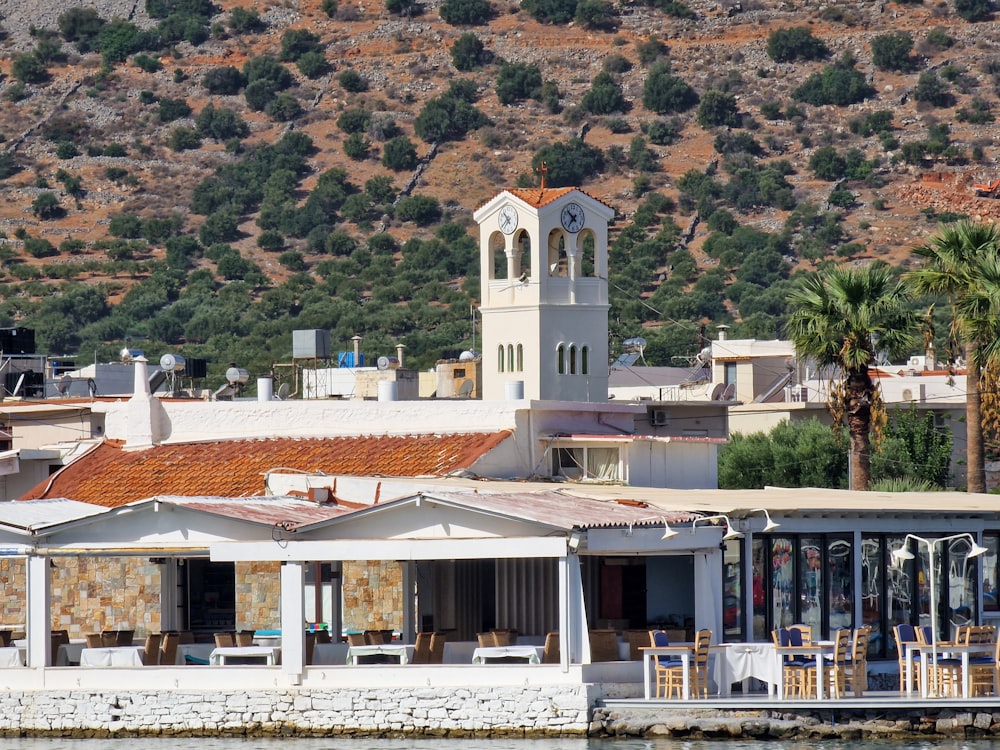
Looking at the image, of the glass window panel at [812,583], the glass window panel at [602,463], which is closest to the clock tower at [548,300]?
the glass window panel at [602,463]

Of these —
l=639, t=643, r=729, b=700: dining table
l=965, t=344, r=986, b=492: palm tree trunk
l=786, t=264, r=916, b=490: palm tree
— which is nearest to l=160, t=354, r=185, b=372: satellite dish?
l=786, t=264, r=916, b=490: palm tree

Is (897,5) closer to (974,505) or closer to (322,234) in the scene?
(322,234)

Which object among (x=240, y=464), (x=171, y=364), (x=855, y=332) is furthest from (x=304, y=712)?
(x=171, y=364)

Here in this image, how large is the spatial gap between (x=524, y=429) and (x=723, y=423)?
14.4m

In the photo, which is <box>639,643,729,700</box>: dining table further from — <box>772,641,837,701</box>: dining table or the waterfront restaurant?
<box>772,641,837,701</box>: dining table

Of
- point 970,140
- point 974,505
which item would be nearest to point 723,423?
point 974,505

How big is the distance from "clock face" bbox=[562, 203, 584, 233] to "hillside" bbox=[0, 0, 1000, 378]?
57278mm

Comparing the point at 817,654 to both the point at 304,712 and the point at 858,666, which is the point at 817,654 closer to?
the point at 858,666

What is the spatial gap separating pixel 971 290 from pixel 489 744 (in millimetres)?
17479

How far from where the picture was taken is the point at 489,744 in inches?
971

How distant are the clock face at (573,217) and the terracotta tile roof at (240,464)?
10050mm

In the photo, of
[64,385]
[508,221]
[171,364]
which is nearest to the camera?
[508,221]

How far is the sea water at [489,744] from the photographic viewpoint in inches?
955

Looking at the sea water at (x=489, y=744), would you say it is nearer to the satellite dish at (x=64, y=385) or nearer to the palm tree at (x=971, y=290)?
the palm tree at (x=971, y=290)
